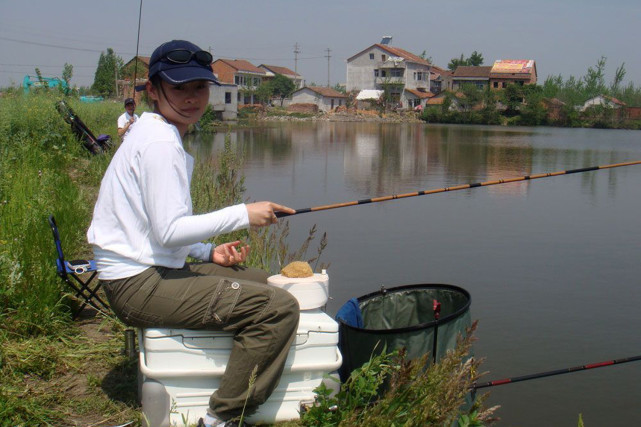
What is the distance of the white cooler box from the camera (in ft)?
8.58

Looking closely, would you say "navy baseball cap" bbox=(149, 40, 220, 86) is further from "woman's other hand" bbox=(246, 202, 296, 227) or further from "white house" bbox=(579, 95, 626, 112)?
"white house" bbox=(579, 95, 626, 112)

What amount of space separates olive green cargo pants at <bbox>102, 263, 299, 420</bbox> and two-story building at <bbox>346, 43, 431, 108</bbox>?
75.8 metres

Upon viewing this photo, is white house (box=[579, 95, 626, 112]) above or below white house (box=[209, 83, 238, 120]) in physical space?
above

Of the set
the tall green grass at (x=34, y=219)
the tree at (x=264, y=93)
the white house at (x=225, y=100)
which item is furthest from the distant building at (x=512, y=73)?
the tall green grass at (x=34, y=219)

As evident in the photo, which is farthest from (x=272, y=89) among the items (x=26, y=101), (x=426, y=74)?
(x=26, y=101)

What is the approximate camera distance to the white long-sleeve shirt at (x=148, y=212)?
239 cm

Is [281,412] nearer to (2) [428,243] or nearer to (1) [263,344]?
(1) [263,344]

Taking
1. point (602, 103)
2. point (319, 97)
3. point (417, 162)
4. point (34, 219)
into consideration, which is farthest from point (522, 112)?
point (34, 219)

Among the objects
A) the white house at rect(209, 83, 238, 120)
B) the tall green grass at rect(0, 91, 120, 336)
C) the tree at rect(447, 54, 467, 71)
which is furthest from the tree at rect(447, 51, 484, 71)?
the tall green grass at rect(0, 91, 120, 336)

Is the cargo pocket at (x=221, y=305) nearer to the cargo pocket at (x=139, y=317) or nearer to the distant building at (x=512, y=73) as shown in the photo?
the cargo pocket at (x=139, y=317)

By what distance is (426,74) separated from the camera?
80.9 m

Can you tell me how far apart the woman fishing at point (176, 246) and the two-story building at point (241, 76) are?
68.3 meters

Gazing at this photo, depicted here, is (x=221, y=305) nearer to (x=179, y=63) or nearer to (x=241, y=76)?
(x=179, y=63)

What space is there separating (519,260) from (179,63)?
6.44 meters
